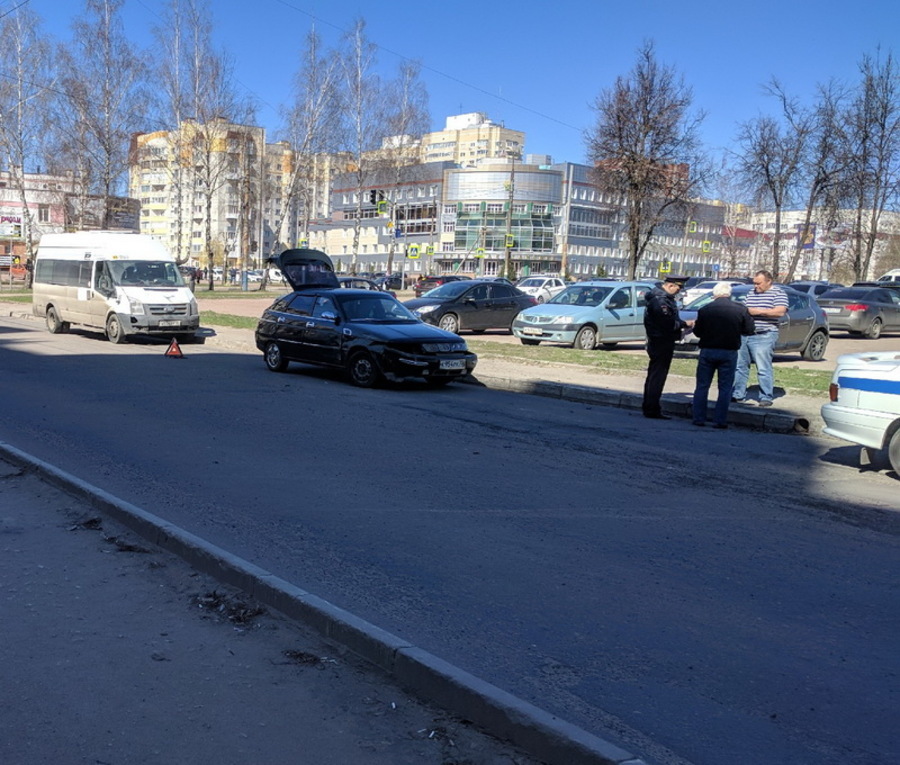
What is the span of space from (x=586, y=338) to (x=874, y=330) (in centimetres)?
1265

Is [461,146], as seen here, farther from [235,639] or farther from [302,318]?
[235,639]

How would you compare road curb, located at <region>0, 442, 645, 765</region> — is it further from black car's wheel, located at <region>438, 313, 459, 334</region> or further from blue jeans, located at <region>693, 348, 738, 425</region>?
black car's wheel, located at <region>438, 313, 459, 334</region>

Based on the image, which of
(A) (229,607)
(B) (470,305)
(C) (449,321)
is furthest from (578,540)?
(B) (470,305)

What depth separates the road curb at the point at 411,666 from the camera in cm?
311

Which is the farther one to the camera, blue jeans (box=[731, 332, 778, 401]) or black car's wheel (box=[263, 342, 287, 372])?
black car's wheel (box=[263, 342, 287, 372])

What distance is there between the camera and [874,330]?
27406 mm

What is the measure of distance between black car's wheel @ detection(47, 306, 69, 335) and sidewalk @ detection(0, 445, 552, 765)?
1966cm

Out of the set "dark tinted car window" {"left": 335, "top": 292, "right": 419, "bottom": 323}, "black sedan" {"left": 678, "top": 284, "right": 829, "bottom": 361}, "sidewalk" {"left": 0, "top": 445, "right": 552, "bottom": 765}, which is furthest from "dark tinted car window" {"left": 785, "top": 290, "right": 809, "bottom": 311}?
"sidewalk" {"left": 0, "top": 445, "right": 552, "bottom": 765}

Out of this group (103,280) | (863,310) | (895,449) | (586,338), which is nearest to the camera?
(895,449)

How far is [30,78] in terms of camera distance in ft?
146

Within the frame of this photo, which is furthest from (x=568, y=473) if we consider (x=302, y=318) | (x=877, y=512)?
(x=302, y=318)

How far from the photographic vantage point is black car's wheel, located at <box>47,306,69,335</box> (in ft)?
75.3

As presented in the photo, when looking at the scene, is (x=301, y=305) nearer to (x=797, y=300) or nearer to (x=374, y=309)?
(x=374, y=309)

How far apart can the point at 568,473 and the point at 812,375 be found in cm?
918
